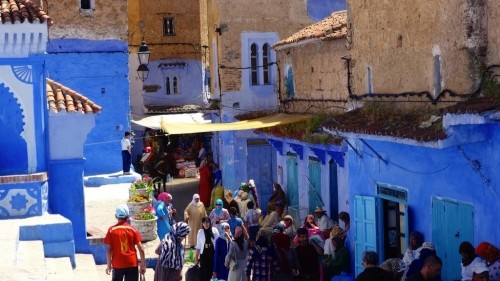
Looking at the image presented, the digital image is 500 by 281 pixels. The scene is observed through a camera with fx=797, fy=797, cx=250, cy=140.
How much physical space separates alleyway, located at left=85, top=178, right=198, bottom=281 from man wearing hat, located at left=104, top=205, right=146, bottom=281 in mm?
1917

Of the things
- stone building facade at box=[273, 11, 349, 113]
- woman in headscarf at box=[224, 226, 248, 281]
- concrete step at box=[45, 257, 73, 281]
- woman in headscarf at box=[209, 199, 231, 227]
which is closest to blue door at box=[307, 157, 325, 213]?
stone building facade at box=[273, 11, 349, 113]

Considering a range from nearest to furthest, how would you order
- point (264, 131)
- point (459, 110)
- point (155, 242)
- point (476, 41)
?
1. point (459, 110)
2. point (476, 41)
3. point (155, 242)
4. point (264, 131)

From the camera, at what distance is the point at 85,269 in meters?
13.0

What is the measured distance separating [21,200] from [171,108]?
2393 centimetres

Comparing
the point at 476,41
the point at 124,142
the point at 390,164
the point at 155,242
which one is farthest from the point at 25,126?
the point at 124,142

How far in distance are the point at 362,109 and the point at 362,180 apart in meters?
1.14

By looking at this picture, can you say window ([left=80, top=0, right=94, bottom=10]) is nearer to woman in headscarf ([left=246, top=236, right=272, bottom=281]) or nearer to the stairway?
the stairway

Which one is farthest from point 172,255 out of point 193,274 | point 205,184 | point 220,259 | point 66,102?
point 205,184

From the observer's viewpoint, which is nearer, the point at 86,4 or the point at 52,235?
the point at 52,235

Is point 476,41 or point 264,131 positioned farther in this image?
point 264,131

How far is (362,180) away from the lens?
12844 mm

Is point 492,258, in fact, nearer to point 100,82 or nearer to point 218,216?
point 218,216

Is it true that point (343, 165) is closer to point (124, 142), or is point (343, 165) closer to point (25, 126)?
point (25, 126)

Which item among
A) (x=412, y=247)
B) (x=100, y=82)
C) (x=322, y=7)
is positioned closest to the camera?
(x=412, y=247)
